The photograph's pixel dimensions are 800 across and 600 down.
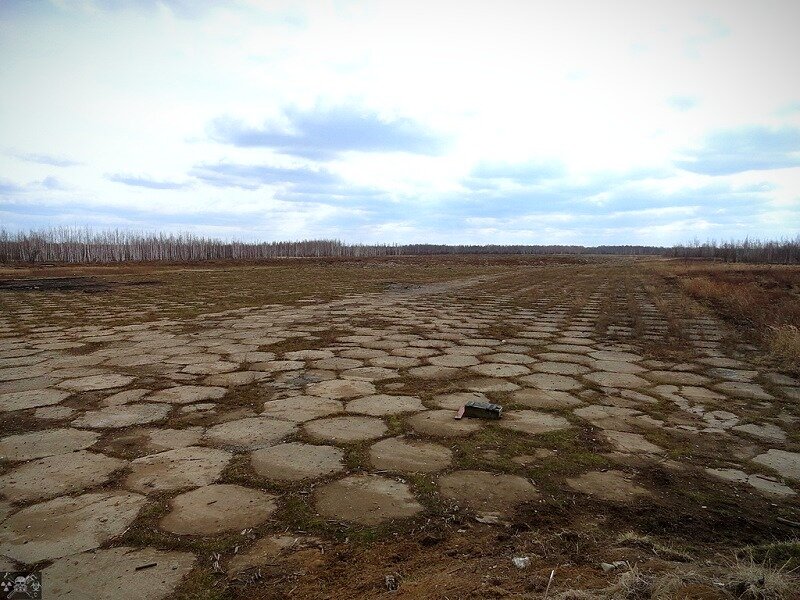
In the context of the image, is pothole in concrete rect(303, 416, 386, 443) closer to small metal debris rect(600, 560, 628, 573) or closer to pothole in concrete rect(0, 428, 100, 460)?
pothole in concrete rect(0, 428, 100, 460)

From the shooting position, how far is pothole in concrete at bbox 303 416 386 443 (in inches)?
93.9

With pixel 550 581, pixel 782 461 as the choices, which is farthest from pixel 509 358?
pixel 550 581

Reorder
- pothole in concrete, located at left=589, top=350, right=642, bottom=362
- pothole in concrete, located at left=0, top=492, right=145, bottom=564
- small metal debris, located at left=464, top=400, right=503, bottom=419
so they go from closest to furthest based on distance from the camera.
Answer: pothole in concrete, located at left=0, top=492, right=145, bottom=564, small metal debris, located at left=464, top=400, right=503, bottom=419, pothole in concrete, located at left=589, top=350, right=642, bottom=362

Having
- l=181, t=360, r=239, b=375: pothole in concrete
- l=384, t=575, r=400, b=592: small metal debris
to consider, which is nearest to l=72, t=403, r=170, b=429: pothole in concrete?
l=181, t=360, r=239, b=375: pothole in concrete

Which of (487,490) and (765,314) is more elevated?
(765,314)

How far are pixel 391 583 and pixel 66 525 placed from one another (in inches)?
44.7

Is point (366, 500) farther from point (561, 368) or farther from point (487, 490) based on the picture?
point (561, 368)

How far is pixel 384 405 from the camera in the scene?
2914mm

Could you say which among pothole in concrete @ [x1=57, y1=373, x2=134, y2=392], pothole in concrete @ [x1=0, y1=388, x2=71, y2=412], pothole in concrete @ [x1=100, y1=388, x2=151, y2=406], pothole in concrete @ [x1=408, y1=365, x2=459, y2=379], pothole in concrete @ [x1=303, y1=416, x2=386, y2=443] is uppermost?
pothole in concrete @ [x1=57, y1=373, x2=134, y2=392]

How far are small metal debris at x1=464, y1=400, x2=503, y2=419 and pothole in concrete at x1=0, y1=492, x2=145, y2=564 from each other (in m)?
1.67

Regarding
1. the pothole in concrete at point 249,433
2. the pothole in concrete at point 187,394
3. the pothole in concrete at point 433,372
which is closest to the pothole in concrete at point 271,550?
the pothole in concrete at point 249,433

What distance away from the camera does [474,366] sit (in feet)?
13.1

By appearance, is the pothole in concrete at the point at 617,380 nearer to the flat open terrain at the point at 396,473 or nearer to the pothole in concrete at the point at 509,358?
the flat open terrain at the point at 396,473

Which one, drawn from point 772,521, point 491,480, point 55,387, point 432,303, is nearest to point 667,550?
point 772,521
